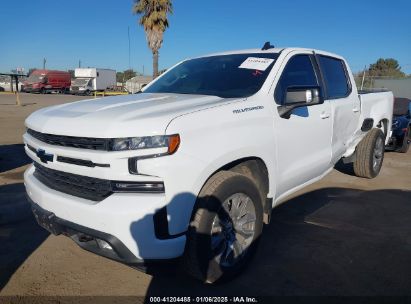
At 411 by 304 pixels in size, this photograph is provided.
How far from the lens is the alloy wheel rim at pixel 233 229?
2.80 meters

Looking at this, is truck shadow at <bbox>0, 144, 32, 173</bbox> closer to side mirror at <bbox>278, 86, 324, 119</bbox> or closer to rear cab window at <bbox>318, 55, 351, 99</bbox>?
side mirror at <bbox>278, 86, 324, 119</bbox>

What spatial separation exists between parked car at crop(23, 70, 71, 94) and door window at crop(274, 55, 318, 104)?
38724 millimetres

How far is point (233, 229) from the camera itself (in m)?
2.97

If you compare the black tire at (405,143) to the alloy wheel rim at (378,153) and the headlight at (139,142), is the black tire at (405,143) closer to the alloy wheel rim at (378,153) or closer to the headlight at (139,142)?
the alloy wheel rim at (378,153)

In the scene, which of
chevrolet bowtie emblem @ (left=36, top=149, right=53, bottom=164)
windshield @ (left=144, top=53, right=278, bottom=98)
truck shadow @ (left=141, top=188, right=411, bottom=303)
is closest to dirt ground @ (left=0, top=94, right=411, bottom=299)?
truck shadow @ (left=141, top=188, right=411, bottom=303)

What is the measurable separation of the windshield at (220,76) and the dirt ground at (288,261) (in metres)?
1.57

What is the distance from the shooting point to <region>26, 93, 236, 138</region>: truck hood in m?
2.36

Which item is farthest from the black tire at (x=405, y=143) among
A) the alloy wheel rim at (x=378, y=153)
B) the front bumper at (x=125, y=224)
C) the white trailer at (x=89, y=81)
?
the white trailer at (x=89, y=81)

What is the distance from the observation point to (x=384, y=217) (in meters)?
4.44

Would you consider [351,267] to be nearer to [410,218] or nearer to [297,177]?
[297,177]

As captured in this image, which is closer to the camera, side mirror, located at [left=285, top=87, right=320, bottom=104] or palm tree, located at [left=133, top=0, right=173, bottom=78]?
Result: side mirror, located at [left=285, top=87, right=320, bottom=104]

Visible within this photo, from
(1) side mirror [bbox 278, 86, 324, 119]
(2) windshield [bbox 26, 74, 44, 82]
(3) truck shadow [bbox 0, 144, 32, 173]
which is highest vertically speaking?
(2) windshield [bbox 26, 74, 44, 82]

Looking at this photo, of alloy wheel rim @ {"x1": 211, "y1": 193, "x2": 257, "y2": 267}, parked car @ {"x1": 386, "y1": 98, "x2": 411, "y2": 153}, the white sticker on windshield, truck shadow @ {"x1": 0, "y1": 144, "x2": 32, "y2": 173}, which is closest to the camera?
alloy wheel rim @ {"x1": 211, "y1": 193, "x2": 257, "y2": 267}

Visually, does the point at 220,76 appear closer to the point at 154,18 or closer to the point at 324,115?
the point at 324,115
